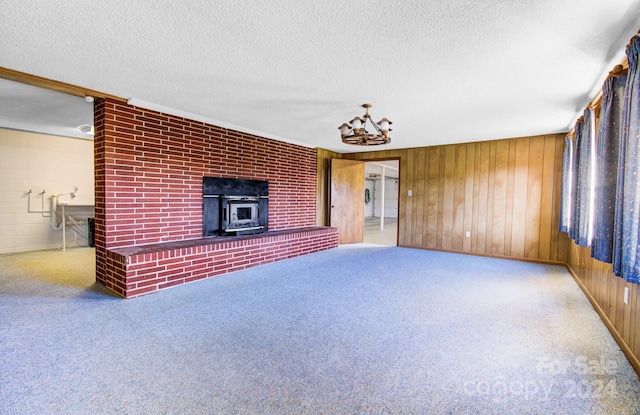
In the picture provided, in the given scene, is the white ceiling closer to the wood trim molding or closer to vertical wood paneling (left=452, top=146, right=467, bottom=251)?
the wood trim molding

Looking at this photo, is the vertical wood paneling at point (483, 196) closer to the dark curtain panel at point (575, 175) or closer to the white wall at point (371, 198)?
the dark curtain panel at point (575, 175)

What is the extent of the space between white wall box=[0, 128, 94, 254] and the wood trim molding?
10.7ft

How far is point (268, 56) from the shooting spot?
2375 mm

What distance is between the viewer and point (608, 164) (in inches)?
84.6

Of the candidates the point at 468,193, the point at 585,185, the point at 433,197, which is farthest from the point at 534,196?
the point at 585,185

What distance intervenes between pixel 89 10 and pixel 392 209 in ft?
48.0

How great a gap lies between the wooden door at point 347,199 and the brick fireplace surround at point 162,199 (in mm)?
1696

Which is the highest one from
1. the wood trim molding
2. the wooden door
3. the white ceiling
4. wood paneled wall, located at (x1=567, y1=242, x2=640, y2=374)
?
the white ceiling

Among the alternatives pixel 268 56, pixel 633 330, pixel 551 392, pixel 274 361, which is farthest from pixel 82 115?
pixel 633 330

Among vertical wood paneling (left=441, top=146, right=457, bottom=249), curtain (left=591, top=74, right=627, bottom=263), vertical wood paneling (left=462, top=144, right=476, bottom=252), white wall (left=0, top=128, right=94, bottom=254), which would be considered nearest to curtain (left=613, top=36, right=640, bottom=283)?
curtain (left=591, top=74, right=627, bottom=263)

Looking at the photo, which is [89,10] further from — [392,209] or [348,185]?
[392,209]

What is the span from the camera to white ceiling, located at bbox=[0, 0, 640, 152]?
1.80 m

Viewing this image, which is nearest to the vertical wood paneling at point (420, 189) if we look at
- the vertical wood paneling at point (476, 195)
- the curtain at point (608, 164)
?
the vertical wood paneling at point (476, 195)

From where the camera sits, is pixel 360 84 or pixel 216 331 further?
pixel 360 84
